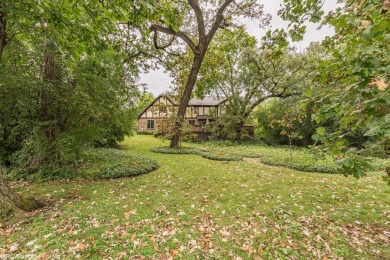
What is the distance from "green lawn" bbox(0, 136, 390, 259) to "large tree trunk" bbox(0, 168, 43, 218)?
265 mm

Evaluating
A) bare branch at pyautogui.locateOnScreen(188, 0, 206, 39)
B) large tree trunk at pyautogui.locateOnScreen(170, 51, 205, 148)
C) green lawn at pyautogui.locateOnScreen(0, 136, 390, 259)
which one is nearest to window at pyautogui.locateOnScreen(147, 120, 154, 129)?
large tree trunk at pyautogui.locateOnScreen(170, 51, 205, 148)

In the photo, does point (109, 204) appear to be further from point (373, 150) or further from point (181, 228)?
point (373, 150)

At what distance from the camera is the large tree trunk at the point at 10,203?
338cm

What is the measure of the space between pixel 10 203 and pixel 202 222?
11.9 feet

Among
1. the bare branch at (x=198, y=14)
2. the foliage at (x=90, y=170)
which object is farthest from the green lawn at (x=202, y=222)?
the bare branch at (x=198, y=14)

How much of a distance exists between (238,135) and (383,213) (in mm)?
17008

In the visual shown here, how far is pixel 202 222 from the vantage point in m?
3.51

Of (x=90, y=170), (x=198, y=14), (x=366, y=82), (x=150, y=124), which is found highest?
(x=198, y=14)

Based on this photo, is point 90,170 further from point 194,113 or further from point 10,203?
point 194,113

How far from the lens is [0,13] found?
3.31m

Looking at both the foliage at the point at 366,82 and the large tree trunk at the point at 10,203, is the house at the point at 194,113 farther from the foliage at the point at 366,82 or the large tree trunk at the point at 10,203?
the foliage at the point at 366,82

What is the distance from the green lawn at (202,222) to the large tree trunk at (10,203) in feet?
0.87

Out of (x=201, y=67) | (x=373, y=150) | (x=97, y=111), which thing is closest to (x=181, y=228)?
(x=373, y=150)

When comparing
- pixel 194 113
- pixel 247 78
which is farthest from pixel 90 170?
pixel 194 113
